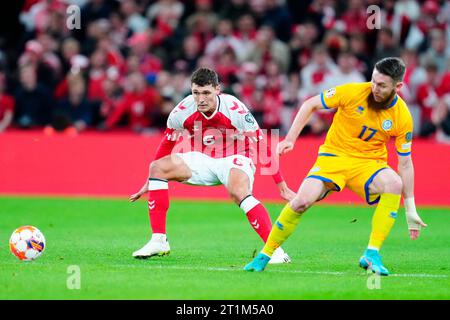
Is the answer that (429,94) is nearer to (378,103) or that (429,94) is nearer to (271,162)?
(271,162)

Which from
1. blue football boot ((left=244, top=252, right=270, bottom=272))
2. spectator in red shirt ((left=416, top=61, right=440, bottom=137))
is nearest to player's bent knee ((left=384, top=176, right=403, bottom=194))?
blue football boot ((left=244, top=252, right=270, bottom=272))

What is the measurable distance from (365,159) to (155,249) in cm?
245

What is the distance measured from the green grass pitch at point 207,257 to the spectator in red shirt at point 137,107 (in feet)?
8.21

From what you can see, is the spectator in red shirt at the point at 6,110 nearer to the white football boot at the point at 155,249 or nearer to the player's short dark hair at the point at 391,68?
the white football boot at the point at 155,249

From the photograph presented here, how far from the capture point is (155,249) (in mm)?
10055

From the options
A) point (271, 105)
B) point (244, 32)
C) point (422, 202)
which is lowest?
point (422, 202)

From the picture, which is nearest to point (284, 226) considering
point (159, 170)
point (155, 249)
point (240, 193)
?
point (240, 193)

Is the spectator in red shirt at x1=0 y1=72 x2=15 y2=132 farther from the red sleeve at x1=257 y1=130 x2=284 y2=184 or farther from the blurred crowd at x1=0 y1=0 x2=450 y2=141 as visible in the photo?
the red sleeve at x1=257 y1=130 x2=284 y2=184

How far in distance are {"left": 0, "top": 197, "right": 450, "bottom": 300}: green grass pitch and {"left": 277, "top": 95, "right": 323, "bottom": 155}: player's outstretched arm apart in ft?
3.80

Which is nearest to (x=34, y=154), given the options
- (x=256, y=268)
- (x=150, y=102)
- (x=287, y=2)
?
(x=150, y=102)

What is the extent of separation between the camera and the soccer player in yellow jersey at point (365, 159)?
8.74 m

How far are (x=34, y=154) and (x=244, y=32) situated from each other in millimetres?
5291

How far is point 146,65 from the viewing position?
19.8 metres

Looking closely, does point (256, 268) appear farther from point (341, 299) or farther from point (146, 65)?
point (146, 65)
